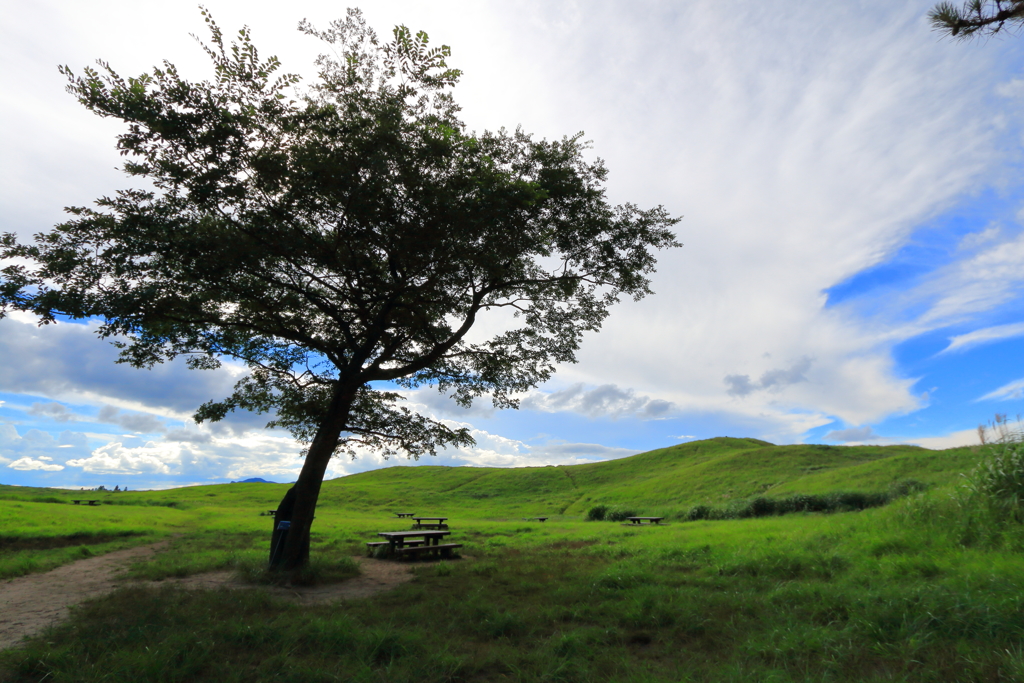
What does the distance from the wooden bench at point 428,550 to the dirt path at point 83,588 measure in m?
0.82

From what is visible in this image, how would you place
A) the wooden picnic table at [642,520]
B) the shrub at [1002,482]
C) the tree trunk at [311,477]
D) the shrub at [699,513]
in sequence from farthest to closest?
the shrub at [699,513] < the wooden picnic table at [642,520] < the tree trunk at [311,477] < the shrub at [1002,482]

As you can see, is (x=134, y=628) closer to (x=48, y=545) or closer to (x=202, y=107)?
(x=202, y=107)

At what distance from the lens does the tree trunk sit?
11844 mm

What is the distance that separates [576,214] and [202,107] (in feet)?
30.2

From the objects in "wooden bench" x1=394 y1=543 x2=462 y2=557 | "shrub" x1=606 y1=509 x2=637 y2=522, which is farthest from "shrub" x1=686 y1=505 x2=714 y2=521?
"wooden bench" x1=394 y1=543 x2=462 y2=557

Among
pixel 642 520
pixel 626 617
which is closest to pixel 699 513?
pixel 642 520

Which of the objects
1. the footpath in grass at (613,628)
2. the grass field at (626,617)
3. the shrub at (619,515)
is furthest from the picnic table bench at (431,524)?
the shrub at (619,515)

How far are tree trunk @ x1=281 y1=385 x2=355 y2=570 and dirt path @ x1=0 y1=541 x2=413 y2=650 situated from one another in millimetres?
1210

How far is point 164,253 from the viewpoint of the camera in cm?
1048

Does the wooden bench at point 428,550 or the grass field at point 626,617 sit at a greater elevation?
the grass field at point 626,617

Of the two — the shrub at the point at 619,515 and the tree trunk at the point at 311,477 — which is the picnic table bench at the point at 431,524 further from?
the shrub at the point at 619,515

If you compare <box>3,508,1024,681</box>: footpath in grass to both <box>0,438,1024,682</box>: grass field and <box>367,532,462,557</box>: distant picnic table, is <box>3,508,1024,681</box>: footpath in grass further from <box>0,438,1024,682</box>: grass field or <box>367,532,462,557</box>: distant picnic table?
<box>367,532,462,557</box>: distant picnic table

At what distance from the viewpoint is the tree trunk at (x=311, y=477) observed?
1184 cm

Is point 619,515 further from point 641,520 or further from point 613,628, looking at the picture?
point 613,628
